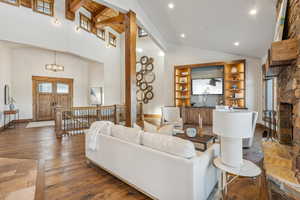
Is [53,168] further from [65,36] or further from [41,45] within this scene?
[65,36]

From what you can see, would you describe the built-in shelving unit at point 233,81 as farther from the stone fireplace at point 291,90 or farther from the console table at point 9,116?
the console table at point 9,116

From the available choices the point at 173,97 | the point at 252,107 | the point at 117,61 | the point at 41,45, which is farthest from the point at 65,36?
the point at 252,107

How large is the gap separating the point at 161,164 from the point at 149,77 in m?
7.97

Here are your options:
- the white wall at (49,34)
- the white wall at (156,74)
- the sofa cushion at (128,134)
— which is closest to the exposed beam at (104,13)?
the white wall at (49,34)

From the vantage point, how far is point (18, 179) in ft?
7.74

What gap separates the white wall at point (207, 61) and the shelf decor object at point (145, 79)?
1675 millimetres

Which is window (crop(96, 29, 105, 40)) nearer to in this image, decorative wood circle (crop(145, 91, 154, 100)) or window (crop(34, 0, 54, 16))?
window (crop(34, 0, 54, 16))

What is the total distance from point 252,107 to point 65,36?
27.7 feet

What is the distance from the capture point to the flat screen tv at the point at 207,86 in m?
6.50

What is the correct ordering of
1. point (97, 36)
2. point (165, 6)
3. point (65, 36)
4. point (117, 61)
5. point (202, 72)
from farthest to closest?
point (117, 61), point (97, 36), point (202, 72), point (65, 36), point (165, 6)

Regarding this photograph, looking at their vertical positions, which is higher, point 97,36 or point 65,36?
point 97,36

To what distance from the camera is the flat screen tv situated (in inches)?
256

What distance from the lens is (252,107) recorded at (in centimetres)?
605

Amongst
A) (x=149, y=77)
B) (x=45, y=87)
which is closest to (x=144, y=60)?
(x=149, y=77)
